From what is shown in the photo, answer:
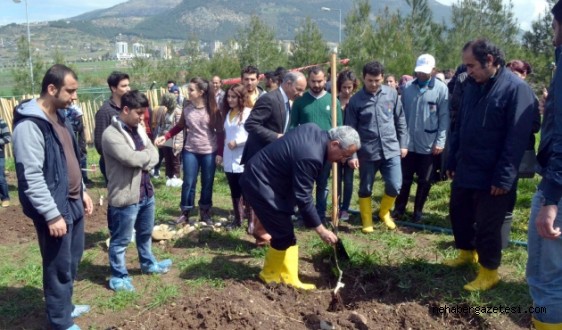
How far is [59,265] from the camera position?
3873 millimetres

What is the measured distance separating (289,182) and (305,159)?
Result: 1.28 feet

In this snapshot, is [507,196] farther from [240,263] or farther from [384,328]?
[240,263]

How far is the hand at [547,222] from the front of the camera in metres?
3.00

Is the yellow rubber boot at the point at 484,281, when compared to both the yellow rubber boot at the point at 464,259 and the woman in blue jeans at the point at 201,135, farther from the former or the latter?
the woman in blue jeans at the point at 201,135

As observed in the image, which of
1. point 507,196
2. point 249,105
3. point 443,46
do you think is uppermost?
point 443,46

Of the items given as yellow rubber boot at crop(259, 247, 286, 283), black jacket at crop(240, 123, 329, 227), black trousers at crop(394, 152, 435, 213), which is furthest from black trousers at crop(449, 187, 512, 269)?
black trousers at crop(394, 152, 435, 213)

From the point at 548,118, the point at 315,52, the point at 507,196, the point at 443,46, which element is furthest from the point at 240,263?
the point at 443,46

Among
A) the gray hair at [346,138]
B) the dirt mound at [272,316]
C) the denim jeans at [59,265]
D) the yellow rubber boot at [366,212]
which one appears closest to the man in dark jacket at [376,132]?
the yellow rubber boot at [366,212]

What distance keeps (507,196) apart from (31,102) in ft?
12.4

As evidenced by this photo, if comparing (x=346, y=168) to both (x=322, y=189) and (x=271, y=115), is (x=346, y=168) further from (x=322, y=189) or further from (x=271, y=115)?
(x=271, y=115)

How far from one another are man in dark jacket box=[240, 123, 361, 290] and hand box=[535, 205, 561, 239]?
5.22ft

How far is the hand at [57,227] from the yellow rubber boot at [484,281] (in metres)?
3.35

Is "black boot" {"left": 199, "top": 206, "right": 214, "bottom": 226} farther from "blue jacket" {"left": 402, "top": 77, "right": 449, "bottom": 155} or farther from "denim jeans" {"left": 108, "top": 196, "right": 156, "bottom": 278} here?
"blue jacket" {"left": 402, "top": 77, "right": 449, "bottom": 155}

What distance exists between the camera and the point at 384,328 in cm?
398
